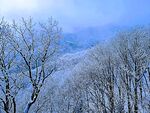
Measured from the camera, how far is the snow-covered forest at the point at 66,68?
18656 millimetres

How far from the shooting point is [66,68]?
4562 cm

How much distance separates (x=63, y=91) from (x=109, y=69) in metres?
40.0

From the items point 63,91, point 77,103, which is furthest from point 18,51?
point 63,91

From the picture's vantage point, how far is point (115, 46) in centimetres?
4388

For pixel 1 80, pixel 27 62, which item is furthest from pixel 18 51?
pixel 1 80

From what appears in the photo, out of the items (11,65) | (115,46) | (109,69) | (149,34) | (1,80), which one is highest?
(149,34)

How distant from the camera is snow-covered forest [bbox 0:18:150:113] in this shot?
734 inches

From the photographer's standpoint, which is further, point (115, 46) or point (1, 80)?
point (115, 46)

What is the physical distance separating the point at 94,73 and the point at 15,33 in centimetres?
2465

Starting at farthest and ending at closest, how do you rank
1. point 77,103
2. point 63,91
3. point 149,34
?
point 63,91
point 77,103
point 149,34

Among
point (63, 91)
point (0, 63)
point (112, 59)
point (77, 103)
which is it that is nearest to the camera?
point (0, 63)

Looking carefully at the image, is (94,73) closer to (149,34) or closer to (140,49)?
(140,49)

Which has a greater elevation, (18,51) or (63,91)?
(63,91)

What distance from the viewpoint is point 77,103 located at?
6556 centimetres
